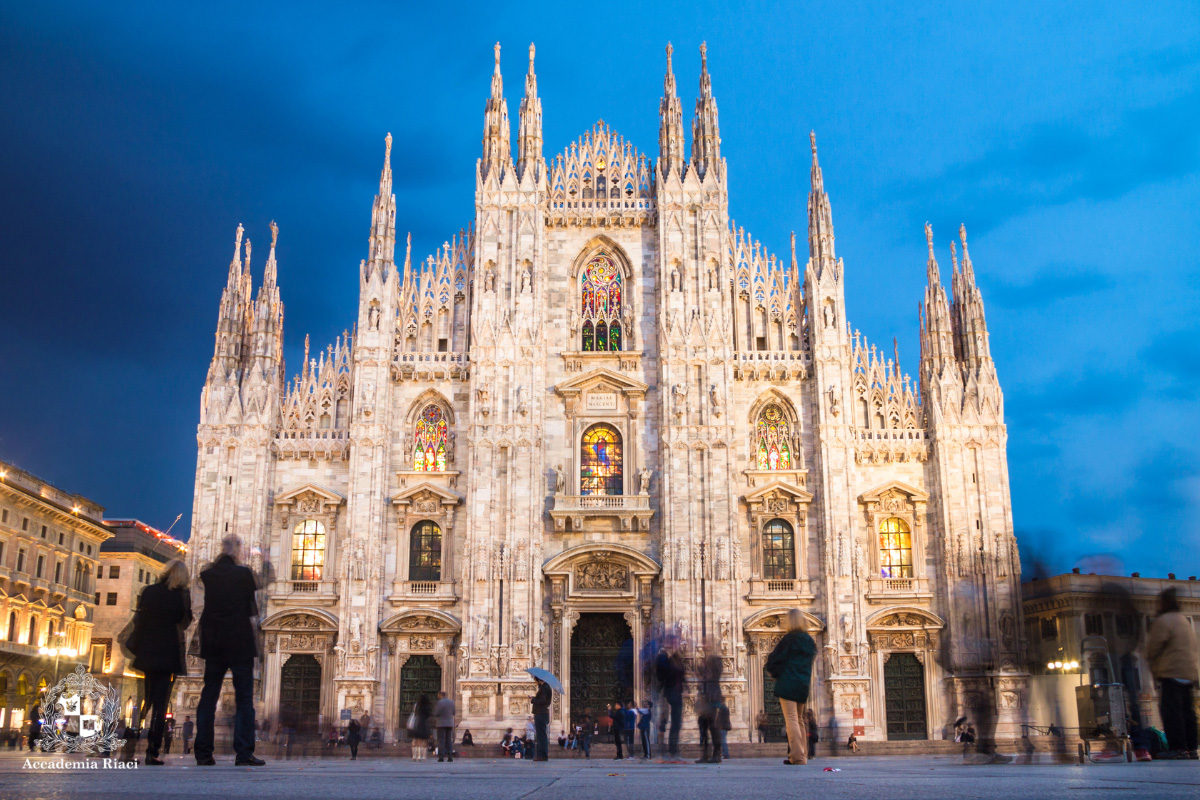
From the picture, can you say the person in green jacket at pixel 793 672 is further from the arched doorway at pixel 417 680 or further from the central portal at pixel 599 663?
the arched doorway at pixel 417 680

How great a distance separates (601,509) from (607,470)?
184 centimetres

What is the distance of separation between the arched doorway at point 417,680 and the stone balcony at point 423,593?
1790mm

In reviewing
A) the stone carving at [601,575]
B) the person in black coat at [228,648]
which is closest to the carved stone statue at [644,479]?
the stone carving at [601,575]

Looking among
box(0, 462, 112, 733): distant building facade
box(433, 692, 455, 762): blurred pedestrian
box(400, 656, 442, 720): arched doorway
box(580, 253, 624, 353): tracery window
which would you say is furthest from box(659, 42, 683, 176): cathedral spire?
box(0, 462, 112, 733): distant building facade

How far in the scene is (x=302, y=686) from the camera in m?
35.4

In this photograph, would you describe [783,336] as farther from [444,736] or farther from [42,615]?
[42,615]

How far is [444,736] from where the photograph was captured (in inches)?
910

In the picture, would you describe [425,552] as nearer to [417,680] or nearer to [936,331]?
[417,680]

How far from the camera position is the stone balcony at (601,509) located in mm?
35719

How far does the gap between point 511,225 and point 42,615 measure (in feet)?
102

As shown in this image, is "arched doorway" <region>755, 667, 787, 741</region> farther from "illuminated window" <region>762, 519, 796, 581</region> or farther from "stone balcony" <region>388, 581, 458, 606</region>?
"stone balcony" <region>388, 581, 458, 606</region>

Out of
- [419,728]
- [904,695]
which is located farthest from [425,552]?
[904,695]

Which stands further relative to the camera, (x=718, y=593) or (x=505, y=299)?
(x=505, y=299)

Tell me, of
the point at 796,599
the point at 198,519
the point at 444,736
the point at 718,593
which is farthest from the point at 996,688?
the point at 198,519
